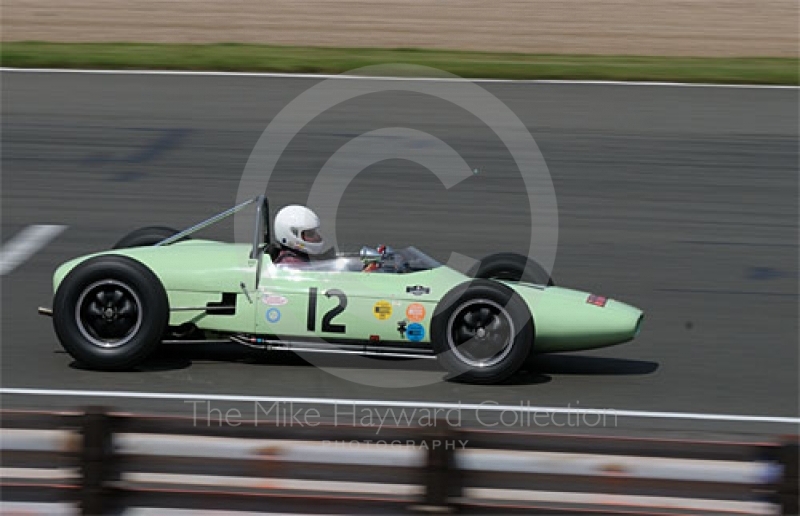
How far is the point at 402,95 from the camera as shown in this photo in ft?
56.0

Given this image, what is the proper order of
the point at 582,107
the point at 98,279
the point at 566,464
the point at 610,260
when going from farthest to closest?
1. the point at 582,107
2. the point at 610,260
3. the point at 98,279
4. the point at 566,464

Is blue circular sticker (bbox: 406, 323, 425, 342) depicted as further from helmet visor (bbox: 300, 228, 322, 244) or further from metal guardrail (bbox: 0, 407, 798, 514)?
metal guardrail (bbox: 0, 407, 798, 514)

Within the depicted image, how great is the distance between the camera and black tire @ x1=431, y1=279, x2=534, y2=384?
829 centimetres

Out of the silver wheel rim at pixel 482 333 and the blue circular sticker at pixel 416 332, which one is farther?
the blue circular sticker at pixel 416 332

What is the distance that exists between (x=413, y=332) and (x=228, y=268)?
1297mm

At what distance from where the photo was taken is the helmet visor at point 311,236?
8828mm

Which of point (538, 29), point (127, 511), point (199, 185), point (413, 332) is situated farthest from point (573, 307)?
point (538, 29)

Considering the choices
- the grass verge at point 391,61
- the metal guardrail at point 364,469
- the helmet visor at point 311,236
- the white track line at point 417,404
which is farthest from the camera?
the grass verge at point 391,61

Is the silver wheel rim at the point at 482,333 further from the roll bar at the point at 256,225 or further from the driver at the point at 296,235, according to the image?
the roll bar at the point at 256,225

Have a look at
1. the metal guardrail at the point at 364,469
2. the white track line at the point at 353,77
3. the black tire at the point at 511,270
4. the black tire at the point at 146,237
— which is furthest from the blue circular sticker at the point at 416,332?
the white track line at the point at 353,77

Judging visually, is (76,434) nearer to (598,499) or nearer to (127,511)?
(127,511)

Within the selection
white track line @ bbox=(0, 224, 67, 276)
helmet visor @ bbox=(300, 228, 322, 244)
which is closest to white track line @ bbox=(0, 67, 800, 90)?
white track line @ bbox=(0, 224, 67, 276)

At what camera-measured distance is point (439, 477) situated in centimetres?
580

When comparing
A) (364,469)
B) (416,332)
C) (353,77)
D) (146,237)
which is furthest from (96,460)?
(353,77)
